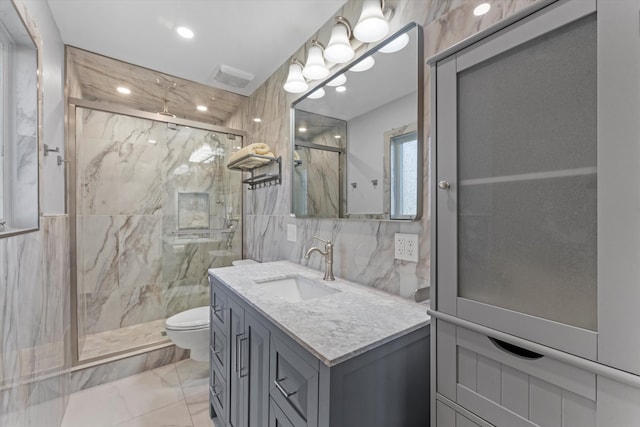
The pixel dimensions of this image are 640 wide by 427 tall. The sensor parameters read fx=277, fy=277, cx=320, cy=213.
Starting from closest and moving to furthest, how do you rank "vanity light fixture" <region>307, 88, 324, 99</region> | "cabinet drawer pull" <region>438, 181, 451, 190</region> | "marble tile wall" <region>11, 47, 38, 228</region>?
"cabinet drawer pull" <region>438, 181, 451, 190</region>
"marble tile wall" <region>11, 47, 38, 228</region>
"vanity light fixture" <region>307, 88, 324, 99</region>

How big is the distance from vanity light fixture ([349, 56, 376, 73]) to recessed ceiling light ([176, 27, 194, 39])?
1.15 m

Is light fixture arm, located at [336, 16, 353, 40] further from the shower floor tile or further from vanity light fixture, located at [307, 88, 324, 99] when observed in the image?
the shower floor tile

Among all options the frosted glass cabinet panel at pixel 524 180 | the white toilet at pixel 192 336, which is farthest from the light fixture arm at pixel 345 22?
the white toilet at pixel 192 336

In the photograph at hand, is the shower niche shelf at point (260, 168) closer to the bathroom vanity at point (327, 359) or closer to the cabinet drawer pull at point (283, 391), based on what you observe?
the bathroom vanity at point (327, 359)

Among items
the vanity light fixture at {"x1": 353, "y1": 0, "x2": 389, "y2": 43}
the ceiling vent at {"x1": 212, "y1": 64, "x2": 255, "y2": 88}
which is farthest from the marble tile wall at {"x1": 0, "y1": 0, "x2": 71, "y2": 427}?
the vanity light fixture at {"x1": 353, "y1": 0, "x2": 389, "y2": 43}

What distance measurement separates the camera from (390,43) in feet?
4.14

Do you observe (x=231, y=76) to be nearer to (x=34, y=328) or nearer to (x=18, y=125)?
(x=18, y=125)

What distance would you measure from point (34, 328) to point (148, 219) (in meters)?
1.65

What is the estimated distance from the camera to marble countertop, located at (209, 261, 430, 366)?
749 millimetres

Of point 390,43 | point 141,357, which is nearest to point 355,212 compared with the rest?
point 390,43

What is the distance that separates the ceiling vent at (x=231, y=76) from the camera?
219 centimetres

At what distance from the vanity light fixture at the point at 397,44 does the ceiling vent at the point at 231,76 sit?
1.37 metres

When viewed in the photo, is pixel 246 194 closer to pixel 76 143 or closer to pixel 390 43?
pixel 76 143

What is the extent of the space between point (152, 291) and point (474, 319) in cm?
291
